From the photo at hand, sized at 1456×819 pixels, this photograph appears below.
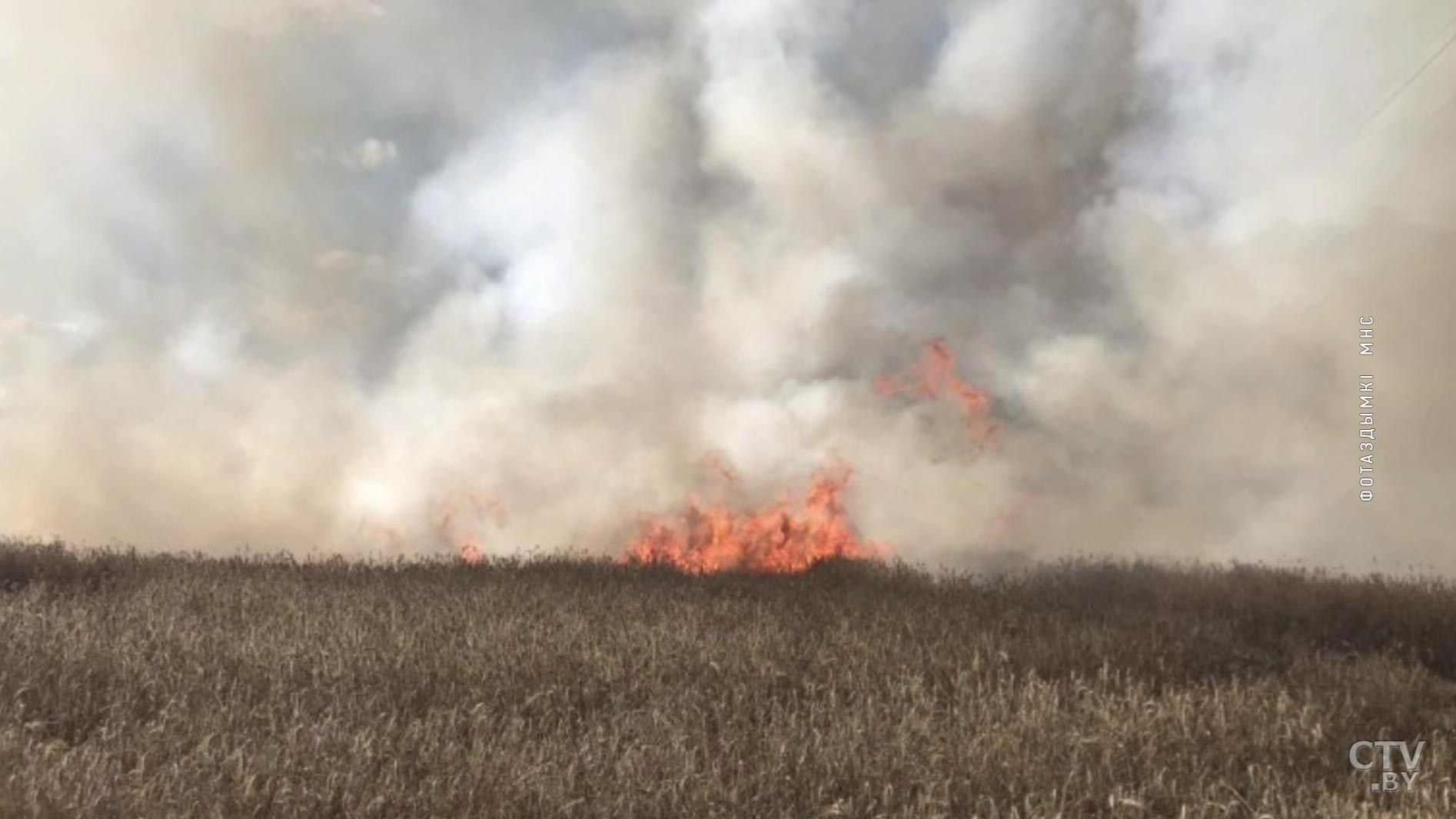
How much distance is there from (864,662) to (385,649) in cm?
280

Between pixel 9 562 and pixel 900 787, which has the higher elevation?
pixel 9 562

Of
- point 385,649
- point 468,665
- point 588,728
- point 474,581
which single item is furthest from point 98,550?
point 588,728

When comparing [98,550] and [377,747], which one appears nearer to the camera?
[377,747]

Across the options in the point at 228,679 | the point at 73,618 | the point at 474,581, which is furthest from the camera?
the point at 474,581

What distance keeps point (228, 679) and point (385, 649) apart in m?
0.94

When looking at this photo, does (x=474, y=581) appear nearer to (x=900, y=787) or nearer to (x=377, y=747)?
(x=377, y=747)

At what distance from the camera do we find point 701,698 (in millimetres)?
5617

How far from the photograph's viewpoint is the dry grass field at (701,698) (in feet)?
13.4

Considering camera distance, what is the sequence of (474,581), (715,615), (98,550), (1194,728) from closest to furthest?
1. (1194,728)
2. (715,615)
3. (474,581)
4. (98,550)

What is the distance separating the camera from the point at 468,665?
20.1 ft

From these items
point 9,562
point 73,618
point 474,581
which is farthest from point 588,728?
point 9,562

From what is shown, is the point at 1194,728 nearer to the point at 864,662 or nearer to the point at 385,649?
the point at 864,662

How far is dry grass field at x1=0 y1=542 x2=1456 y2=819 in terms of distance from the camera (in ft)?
13.4

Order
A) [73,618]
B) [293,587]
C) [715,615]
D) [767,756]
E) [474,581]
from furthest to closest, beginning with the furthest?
[474,581]
[293,587]
[715,615]
[73,618]
[767,756]
